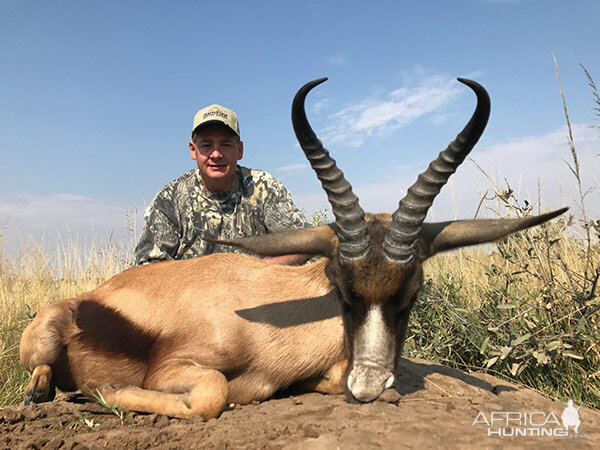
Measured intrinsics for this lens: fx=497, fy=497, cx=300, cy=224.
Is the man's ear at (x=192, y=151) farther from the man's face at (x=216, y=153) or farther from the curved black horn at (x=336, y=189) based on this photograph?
the curved black horn at (x=336, y=189)

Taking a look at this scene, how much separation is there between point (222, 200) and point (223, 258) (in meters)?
3.12

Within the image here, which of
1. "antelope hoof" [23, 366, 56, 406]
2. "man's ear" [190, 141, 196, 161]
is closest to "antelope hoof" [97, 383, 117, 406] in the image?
"antelope hoof" [23, 366, 56, 406]

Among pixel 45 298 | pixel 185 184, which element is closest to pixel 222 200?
pixel 185 184

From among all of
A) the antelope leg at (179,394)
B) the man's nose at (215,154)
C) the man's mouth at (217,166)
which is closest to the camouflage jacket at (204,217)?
the man's mouth at (217,166)

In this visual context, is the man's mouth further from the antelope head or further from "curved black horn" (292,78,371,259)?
"curved black horn" (292,78,371,259)

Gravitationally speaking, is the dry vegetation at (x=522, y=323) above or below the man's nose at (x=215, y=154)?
below

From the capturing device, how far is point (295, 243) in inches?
163

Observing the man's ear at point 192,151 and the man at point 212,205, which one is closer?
the man at point 212,205

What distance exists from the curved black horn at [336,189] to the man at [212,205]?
3.79 meters

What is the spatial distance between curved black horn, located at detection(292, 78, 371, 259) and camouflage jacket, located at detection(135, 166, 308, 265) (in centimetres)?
382

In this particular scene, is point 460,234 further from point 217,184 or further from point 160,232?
point 160,232

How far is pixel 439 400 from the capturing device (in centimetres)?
402

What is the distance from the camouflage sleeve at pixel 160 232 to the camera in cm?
766

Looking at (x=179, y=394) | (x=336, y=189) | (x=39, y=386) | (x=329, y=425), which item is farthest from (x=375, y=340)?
(x=39, y=386)
